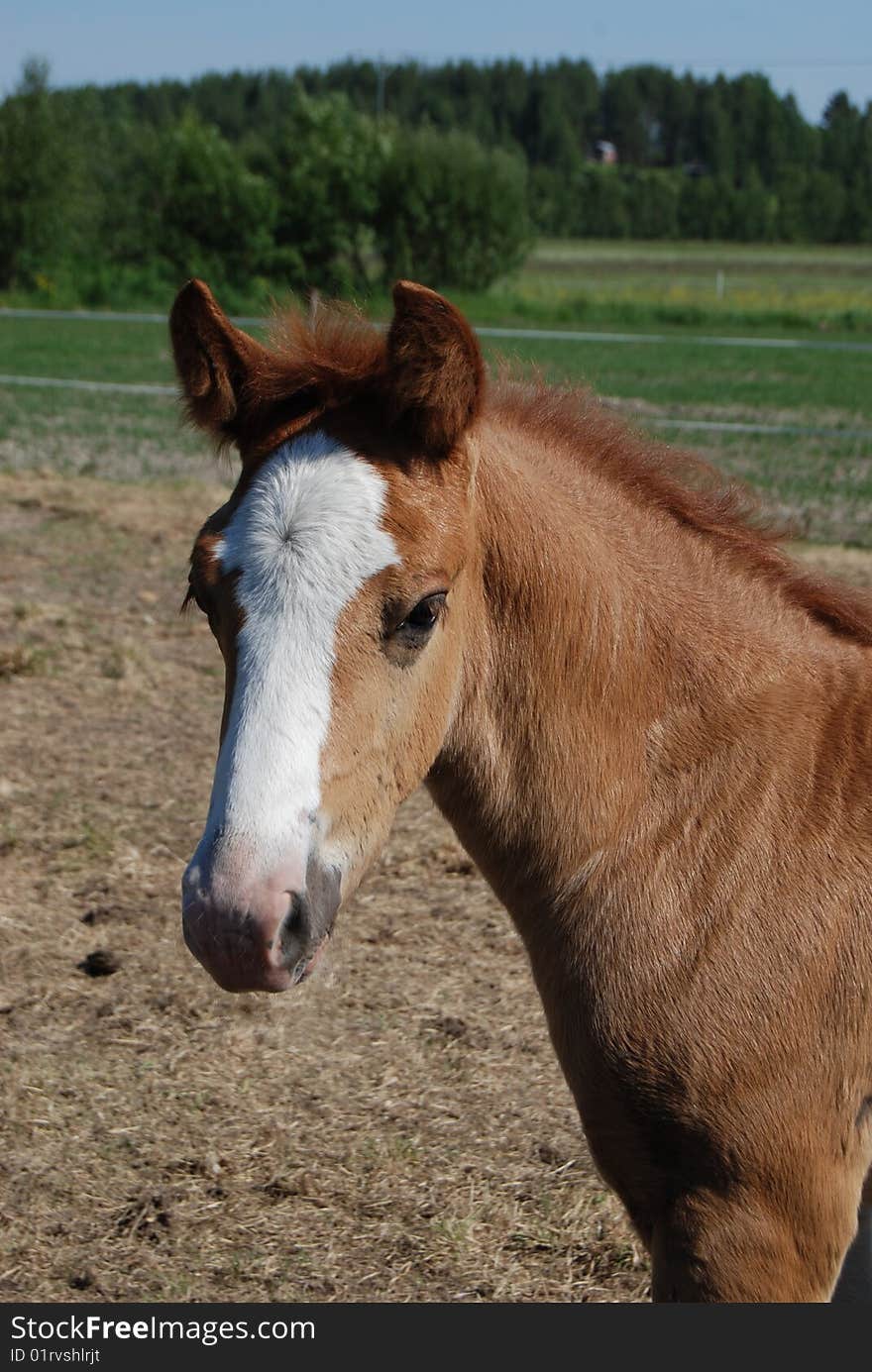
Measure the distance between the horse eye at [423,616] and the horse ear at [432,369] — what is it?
268 millimetres

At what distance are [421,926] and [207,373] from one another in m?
2.47

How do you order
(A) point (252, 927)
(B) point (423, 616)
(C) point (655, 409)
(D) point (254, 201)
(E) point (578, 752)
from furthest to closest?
(D) point (254, 201)
(C) point (655, 409)
(E) point (578, 752)
(B) point (423, 616)
(A) point (252, 927)

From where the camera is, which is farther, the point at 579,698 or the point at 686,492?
the point at 686,492

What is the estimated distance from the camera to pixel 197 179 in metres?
32.8

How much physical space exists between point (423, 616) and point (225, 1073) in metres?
1.98

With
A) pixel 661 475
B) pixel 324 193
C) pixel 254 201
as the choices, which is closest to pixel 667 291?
pixel 324 193

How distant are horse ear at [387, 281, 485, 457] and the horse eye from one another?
0.27 m

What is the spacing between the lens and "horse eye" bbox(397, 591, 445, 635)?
81.8 inches

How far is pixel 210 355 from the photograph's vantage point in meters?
2.34

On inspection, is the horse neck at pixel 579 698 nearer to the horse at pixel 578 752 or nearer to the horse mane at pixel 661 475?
the horse at pixel 578 752

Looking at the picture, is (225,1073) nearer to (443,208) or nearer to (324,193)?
(324,193)

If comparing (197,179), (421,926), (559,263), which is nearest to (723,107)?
(559,263)

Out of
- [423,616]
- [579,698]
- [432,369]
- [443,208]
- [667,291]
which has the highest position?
[432,369]
